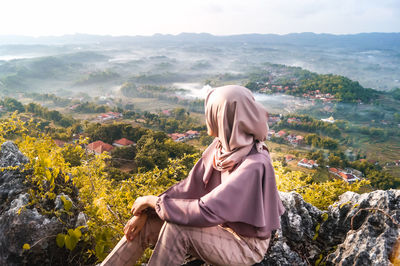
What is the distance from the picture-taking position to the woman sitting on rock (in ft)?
4.86

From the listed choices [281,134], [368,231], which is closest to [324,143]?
[281,134]

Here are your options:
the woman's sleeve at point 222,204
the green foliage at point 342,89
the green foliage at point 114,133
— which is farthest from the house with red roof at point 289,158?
the green foliage at point 342,89

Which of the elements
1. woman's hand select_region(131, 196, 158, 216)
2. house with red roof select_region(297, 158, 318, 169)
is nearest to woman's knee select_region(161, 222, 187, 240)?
woman's hand select_region(131, 196, 158, 216)

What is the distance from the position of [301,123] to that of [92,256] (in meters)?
67.0

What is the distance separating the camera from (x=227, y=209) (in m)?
1.49

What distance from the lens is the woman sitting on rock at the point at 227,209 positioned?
4.86ft

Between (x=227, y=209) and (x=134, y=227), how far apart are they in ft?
2.16

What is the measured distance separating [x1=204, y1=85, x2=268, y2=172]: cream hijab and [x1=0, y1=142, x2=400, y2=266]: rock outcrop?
0.91m

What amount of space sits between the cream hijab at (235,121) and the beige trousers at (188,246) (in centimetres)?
45

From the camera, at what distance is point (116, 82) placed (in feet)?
421

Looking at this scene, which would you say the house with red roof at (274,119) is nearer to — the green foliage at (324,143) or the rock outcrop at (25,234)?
the green foliage at (324,143)

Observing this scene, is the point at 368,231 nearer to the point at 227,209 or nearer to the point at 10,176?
the point at 227,209

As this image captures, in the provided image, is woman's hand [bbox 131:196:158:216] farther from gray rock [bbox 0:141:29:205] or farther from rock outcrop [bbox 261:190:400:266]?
gray rock [bbox 0:141:29:205]

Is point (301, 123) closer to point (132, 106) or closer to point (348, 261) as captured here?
point (132, 106)
